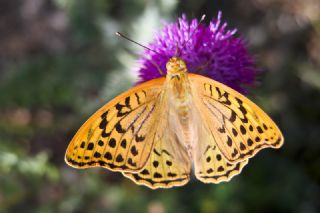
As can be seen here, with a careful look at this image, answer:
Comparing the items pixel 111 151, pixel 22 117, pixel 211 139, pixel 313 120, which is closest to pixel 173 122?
pixel 211 139

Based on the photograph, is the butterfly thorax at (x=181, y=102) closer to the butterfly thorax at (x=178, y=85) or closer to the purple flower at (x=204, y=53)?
the butterfly thorax at (x=178, y=85)

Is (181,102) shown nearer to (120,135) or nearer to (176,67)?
(176,67)

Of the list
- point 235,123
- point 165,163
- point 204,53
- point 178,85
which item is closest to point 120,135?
point 165,163

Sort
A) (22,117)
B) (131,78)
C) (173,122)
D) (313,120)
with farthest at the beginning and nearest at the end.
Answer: (22,117), (313,120), (131,78), (173,122)

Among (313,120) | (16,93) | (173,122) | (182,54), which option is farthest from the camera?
(313,120)

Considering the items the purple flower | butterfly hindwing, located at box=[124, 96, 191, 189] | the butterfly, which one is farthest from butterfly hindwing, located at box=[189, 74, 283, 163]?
the purple flower

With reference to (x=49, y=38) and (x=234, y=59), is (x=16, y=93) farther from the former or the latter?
(x=234, y=59)

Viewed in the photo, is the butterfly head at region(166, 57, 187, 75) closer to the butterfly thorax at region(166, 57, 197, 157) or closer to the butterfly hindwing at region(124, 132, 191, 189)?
the butterfly thorax at region(166, 57, 197, 157)
